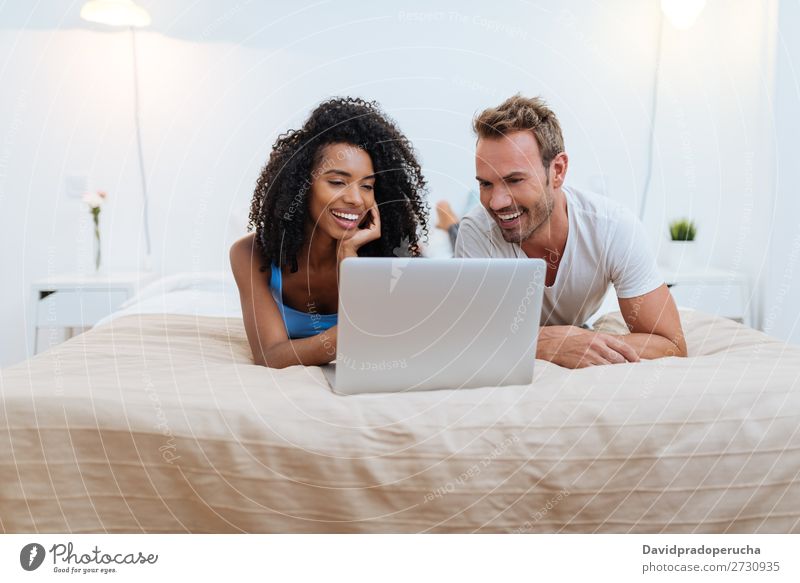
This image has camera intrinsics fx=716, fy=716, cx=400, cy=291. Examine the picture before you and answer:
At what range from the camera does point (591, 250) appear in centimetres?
135

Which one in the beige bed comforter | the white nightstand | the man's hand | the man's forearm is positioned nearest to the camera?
the beige bed comforter

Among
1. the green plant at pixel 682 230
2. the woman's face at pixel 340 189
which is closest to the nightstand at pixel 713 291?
the green plant at pixel 682 230

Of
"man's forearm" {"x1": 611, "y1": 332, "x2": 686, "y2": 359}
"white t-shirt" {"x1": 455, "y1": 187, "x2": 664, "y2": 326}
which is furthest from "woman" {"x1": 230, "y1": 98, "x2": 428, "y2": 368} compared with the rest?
"man's forearm" {"x1": 611, "y1": 332, "x2": 686, "y2": 359}

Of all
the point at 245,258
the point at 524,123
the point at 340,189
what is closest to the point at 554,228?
the point at 524,123

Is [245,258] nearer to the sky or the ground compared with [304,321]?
nearer to the sky

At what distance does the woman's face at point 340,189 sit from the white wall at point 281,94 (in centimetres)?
78

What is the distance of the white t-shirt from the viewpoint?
1319 millimetres

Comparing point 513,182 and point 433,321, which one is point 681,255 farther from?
point 433,321

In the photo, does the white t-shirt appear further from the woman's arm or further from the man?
the woman's arm

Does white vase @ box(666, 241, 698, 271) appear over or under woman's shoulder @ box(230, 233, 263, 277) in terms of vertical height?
under

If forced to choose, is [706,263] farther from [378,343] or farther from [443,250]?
[378,343]

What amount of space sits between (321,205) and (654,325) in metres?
0.64

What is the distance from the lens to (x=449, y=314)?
0.86 metres

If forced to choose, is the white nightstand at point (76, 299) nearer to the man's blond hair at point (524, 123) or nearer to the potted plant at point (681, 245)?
the man's blond hair at point (524, 123)
